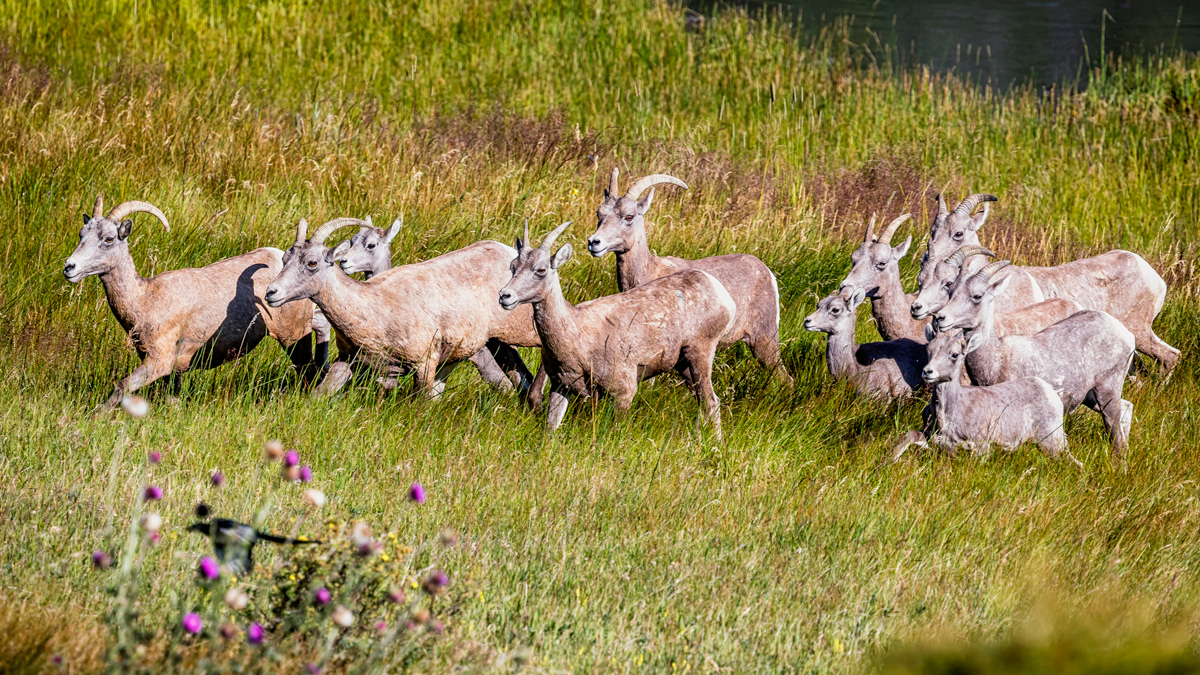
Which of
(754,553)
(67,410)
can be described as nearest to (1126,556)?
(754,553)

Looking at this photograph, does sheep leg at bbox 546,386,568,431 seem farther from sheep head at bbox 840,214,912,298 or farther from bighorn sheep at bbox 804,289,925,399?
sheep head at bbox 840,214,912,298

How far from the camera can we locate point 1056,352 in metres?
7.19

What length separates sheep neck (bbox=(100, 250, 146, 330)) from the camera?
6801 millimetres

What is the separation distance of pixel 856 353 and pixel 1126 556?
241cm

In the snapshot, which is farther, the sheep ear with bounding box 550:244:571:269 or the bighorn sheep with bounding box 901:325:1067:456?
the bighorn sheep with bounding box 901:325:1067:456

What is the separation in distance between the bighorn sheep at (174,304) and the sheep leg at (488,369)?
1.16m

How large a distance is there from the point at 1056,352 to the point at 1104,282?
6.13 ft

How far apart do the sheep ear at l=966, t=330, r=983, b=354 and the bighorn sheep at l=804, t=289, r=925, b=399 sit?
55cm

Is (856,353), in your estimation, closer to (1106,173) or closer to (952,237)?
(952,237)

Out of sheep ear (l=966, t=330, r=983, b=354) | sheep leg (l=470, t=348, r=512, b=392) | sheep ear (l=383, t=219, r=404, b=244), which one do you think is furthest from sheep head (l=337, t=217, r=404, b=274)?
sheep ear (l=966, t=330, r=983, b=354)

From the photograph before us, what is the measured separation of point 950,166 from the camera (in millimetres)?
13047

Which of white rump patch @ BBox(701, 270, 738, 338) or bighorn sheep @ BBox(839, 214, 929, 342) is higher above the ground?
white rump patch @ BBox(701, 270, 738, 338)

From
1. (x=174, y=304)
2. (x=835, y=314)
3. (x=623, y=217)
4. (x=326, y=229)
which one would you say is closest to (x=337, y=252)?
(x=326, y=229)

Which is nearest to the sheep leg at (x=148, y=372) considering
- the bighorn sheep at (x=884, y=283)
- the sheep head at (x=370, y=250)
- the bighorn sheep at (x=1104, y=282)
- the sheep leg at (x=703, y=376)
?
the sheep head at (x=370, y=250)
